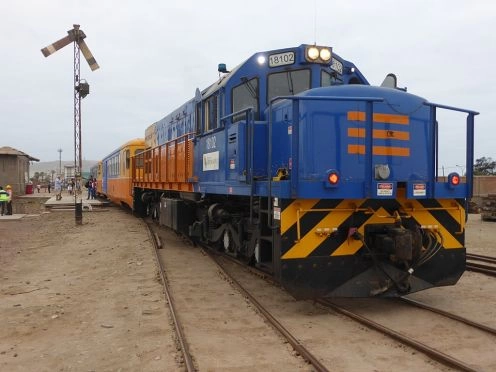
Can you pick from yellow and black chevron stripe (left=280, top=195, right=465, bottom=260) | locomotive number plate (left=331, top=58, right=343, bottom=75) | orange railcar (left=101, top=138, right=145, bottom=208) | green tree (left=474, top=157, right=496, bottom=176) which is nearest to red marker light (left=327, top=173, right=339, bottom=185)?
yellow and black chevron stripe (left=280, top=195, right=465, bottom=260)

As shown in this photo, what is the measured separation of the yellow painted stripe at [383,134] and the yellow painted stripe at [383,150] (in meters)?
0.12

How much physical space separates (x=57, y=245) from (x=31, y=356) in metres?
8.21

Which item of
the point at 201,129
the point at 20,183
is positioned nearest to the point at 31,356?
the point at 201,129

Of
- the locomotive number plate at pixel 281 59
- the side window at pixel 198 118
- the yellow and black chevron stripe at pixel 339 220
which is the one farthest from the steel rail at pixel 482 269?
the side window at pixel 198 118

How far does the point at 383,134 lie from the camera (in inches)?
232

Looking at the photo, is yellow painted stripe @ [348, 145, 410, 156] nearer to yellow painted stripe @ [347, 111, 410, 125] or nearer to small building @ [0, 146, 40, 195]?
yellow painted stripe @ [347, 111, 410, 125]

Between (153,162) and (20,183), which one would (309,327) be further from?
(20,183)

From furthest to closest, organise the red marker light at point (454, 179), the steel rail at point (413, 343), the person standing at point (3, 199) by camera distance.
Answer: the person standing at point (3, 199)
the red marker light at point (454, 179)
the steel rail at point (413, 343)

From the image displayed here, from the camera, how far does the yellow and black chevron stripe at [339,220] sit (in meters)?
5.46

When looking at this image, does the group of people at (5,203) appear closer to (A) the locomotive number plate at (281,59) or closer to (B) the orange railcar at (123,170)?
(B) the orange railcar at (123,170)

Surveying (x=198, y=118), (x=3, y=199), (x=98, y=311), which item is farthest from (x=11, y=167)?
(x=98, y=311)

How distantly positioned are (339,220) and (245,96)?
268 cm

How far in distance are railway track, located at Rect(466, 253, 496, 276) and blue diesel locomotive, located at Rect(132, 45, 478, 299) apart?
95.9 inches

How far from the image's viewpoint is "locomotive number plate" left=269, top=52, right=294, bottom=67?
7051 millimetres
